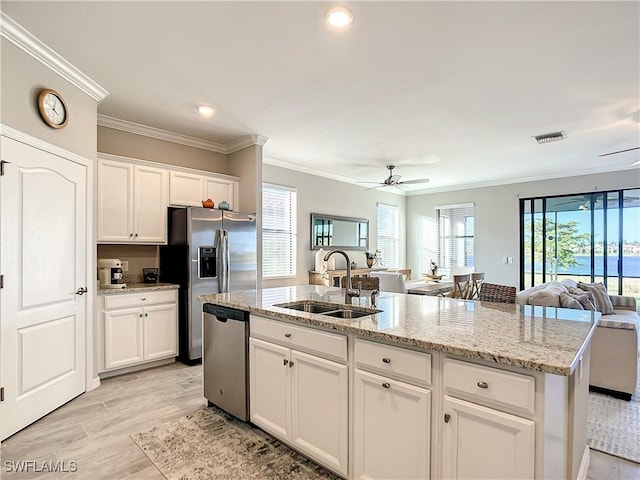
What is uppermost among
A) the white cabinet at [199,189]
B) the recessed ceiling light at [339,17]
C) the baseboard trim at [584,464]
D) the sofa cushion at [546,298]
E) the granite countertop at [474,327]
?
the recessed ceiling light at [339,17]

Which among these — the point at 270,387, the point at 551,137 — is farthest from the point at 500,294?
the point at 551,137

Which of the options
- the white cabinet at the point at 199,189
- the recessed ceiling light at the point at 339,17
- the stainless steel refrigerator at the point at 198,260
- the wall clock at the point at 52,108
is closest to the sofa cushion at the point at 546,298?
the recessed ceiling light at the point at 339,17

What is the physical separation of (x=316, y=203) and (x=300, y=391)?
461 cm

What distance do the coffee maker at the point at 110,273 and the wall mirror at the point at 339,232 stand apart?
3.19 meters

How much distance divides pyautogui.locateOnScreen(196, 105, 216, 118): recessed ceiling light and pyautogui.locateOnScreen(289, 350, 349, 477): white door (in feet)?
8.81

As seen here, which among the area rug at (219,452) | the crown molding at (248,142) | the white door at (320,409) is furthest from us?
the crown molding at (248,142)

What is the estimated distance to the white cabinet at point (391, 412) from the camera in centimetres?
154

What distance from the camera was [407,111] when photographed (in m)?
3.61

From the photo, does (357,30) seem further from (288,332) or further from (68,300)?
(68,300)

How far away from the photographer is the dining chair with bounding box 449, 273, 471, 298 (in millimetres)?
5000

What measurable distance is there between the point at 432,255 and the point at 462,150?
12.1 feet

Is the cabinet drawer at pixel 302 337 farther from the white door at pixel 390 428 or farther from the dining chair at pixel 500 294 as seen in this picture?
the dining chair at pixel 500 294

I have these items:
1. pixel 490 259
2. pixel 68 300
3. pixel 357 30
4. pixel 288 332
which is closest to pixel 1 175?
pixel 68 300

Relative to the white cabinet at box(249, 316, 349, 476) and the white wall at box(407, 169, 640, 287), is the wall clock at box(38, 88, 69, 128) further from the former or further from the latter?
the white wall at box(407, 169, 640, 287)
